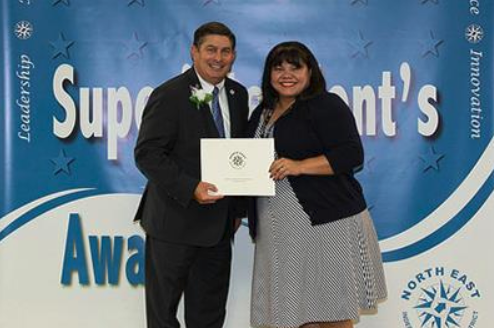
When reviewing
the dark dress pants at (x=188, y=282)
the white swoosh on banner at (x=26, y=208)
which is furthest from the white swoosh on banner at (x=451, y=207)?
the white swoosh on banner at (x=26, y=208)

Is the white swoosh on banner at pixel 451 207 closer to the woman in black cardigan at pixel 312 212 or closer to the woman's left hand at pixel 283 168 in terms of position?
the woman in black cardigan at pixel 312 212

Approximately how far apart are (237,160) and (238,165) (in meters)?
0.02

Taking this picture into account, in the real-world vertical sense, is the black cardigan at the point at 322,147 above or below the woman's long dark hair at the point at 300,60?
below

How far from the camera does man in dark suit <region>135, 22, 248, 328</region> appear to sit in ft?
6.52

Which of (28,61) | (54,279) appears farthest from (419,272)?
(28,61)

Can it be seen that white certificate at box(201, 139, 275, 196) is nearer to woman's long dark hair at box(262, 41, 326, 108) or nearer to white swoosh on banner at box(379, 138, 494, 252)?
woman's long dark hair at box(262, 41, 326, 108)

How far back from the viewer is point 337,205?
193 centimetres

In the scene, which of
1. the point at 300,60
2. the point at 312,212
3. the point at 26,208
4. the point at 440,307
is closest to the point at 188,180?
the point at 312,212

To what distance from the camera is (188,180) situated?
1.94 meters

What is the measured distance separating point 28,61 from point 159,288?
1.16 meters

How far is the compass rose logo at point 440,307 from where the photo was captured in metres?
2.54

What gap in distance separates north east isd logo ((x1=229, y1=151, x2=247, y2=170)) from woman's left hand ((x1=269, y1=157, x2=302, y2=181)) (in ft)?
0.30

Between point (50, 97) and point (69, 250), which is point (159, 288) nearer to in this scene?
point (69, 250)

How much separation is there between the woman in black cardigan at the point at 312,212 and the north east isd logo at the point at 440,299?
659 mm
